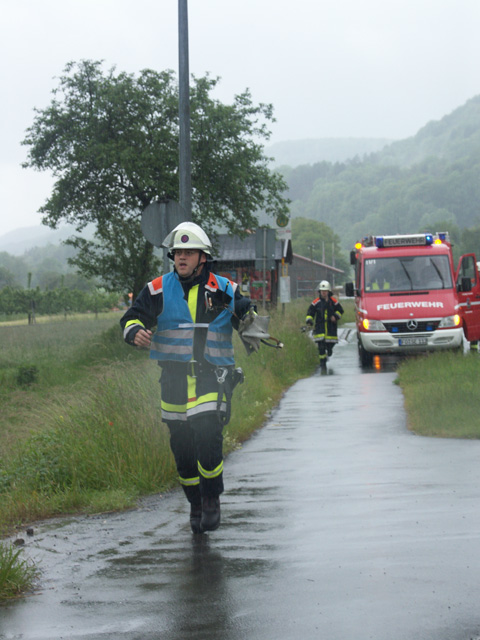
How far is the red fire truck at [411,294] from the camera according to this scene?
62.4ft

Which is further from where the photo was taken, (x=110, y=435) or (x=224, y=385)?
(x=110, y=435)

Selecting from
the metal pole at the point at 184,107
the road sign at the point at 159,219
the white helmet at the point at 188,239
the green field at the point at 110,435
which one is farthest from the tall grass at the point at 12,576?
the metal pole at the point at 184,107

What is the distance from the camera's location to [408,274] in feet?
65.6

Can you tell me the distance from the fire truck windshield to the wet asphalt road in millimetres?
11012

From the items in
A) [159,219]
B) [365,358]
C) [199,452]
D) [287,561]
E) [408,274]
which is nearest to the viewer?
[287,561]

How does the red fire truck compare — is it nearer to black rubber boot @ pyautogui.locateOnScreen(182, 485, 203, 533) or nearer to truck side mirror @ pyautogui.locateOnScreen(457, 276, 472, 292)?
truck side mirror @ pyautogui.locateOnScreen(457, 276, 472, 292)

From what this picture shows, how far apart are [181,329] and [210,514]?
1.13m

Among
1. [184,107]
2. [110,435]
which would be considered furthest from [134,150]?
[110,435]

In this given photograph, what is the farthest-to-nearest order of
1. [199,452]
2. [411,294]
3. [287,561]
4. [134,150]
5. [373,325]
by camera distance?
[134,150] → [411,294] → [373,325] → [199,452] → [287,561]

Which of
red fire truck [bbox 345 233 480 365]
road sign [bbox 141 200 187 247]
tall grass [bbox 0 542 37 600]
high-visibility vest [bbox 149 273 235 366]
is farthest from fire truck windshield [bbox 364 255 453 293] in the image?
tall grass [bbox 0 542 37 600]

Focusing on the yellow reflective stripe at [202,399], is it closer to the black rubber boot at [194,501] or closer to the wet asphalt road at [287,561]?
the black rubber boot at [194,501]

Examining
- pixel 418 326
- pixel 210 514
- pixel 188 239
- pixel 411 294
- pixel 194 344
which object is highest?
pixel 188 239

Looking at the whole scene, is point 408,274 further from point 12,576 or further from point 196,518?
point 12,576

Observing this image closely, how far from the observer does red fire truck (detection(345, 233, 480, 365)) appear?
1903 cm
